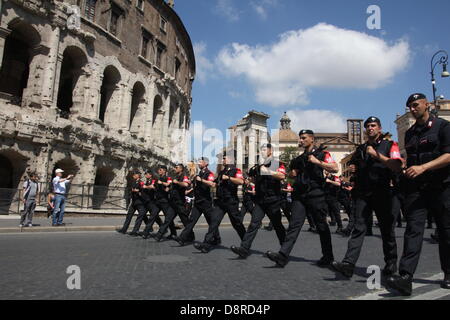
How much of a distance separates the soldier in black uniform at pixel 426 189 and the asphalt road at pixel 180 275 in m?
0.43

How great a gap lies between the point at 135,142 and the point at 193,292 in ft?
76.7

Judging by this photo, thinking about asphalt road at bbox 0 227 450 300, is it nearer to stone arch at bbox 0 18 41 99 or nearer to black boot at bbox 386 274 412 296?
black boot at bbox 386 274 412 296

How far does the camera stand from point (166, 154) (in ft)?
→ 101

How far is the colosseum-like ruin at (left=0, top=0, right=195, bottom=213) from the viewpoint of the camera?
59.7ft

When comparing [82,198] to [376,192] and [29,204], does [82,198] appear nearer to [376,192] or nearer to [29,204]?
[29,204]

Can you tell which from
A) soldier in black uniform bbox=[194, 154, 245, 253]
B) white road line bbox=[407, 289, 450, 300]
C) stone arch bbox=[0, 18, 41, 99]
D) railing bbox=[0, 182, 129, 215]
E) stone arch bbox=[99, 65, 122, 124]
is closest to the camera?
white road line bbox=[407, 289, 450, 300]

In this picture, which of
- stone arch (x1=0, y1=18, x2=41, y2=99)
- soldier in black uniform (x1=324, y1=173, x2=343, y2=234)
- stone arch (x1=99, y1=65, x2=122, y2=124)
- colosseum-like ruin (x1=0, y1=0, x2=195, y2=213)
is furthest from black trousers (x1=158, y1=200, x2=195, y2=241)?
stone arch (x1=0, y1=18, x2=41, y2=99)

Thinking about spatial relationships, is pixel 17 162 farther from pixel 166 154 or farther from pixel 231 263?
pixel 231 263

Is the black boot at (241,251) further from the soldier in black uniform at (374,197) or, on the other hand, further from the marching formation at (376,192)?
the soldier in black uniform at (374,197)

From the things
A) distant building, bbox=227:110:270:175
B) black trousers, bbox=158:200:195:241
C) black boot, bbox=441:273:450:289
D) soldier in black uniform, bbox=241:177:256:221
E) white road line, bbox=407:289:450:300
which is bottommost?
white road line, bbox=407:289:450:300

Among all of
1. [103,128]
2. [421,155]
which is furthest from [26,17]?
[421,155]

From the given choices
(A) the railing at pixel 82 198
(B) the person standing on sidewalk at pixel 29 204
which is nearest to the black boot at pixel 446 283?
(B) the person standing on sidewalk at pixel 29 204

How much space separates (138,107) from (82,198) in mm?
11082

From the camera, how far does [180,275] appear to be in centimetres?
472
